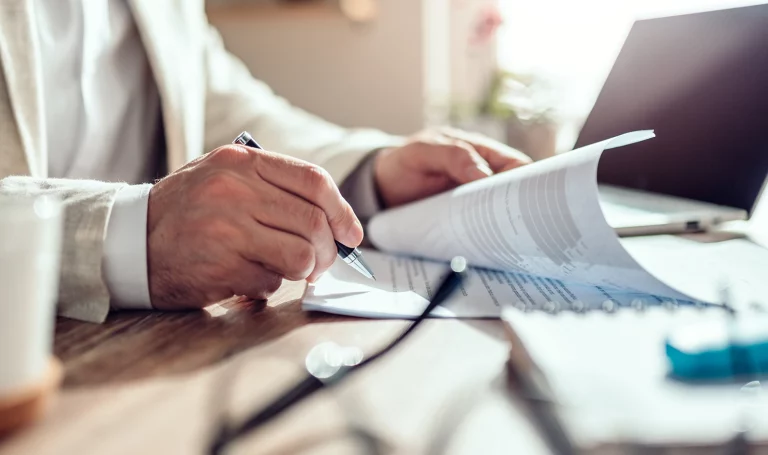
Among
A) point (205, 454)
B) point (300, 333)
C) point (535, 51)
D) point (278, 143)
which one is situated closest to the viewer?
point (205, 454)

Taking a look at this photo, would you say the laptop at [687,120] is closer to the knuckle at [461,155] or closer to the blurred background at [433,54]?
the knuckle at [461,155]

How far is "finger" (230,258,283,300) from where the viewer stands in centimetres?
49

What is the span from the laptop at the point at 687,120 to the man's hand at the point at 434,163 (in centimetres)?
15

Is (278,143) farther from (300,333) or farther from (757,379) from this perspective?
(757,379)

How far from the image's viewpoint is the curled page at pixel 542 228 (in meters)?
0.47

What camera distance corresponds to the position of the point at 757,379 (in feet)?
1.02

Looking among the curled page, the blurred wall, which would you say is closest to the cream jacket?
the curled page

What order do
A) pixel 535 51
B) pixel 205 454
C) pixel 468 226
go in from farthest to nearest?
pixel 535 51 < pixel 468 226 < pixel 205 454

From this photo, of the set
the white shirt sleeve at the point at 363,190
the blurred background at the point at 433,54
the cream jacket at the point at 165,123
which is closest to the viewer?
the cream jacket at the point at 165,123

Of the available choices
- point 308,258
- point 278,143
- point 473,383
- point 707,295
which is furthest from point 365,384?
point 278,143

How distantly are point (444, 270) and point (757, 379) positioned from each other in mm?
326

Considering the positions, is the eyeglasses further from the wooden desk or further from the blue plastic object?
the blue plastic object

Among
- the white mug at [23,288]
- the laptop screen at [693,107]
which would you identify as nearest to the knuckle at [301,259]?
the white mug at [23,288]

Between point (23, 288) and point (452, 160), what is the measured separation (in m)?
0.51
